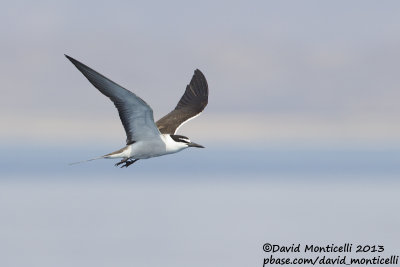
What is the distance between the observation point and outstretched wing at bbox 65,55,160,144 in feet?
74.8

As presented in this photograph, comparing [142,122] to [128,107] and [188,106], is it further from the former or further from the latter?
[188,106]

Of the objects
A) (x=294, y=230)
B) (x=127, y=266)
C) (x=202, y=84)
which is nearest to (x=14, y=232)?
(x=127, y=266)

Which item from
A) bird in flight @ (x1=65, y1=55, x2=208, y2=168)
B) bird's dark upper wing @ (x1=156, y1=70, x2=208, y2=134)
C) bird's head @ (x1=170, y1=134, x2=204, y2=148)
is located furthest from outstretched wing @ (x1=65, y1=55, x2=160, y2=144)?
bird's dark upper wing @ (x1=156, y1=70, x2=208, y2=134)

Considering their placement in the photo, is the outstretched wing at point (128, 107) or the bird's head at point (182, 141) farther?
the bird's head at point (182, 141)

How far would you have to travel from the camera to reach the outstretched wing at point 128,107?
22.8 m

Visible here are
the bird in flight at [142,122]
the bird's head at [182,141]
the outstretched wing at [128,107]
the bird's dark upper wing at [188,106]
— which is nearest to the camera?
the outstretched wing at [128,107]

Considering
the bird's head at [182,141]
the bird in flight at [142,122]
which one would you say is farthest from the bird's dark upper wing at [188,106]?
the bird's head at [182,141]

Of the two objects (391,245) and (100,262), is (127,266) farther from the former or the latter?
(391,245)

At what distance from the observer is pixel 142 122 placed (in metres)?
25.5

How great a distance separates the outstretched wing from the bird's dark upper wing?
2.86 metres

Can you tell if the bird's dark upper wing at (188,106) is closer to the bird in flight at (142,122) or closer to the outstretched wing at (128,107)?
the bird in flight at (142,122)

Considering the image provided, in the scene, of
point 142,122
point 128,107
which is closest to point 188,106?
point 142,122

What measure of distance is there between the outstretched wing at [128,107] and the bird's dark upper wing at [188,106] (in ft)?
9.38

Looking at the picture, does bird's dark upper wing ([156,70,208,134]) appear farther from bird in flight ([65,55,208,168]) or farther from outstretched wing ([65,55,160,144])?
outstretched wing ([65,55,160,144])
